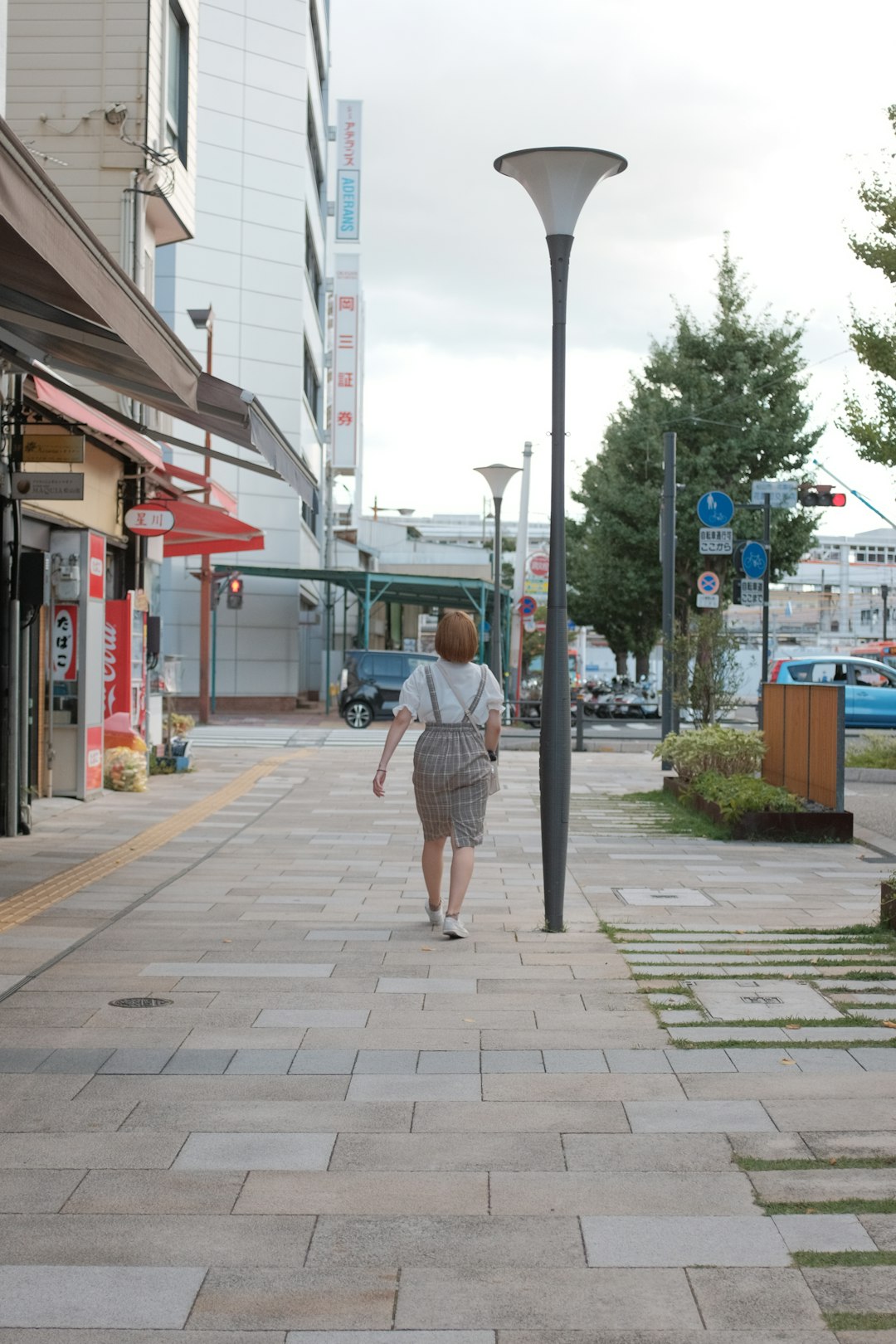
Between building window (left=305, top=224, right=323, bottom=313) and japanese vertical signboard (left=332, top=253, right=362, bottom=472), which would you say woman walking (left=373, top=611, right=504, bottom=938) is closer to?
building window (left=305, top=224, right=323, bottom=313)

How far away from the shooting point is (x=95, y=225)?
18.1 metres

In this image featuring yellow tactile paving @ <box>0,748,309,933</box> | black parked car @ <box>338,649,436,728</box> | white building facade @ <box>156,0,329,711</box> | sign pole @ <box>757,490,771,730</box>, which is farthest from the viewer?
white building facade @ <box>156,0,329,711</box>

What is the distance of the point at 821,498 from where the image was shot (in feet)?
74.5

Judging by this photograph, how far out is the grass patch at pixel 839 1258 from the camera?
11.1 ft

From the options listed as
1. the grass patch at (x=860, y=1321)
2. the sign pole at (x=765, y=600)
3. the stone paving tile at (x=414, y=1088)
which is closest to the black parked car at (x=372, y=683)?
the sign pole at (x=765, y=600)

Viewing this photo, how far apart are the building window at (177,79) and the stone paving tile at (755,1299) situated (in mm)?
18388

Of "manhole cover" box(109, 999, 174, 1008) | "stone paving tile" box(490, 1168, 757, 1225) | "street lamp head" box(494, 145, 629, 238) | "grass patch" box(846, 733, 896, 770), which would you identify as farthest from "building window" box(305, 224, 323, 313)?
"stone paving tile" box(490, 1168, 757, 1225)

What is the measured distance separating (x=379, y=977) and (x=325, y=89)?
1922 inches

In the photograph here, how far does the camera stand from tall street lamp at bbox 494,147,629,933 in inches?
309

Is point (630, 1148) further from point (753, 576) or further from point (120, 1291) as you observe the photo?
point (753, 576)

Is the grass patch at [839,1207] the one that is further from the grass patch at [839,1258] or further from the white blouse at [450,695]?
the white blouse at [450,695]

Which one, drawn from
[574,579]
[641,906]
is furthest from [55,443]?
[574,579]

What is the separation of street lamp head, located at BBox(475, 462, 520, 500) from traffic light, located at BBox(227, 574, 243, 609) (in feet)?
39.2

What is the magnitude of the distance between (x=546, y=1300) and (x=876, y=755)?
18132mm
